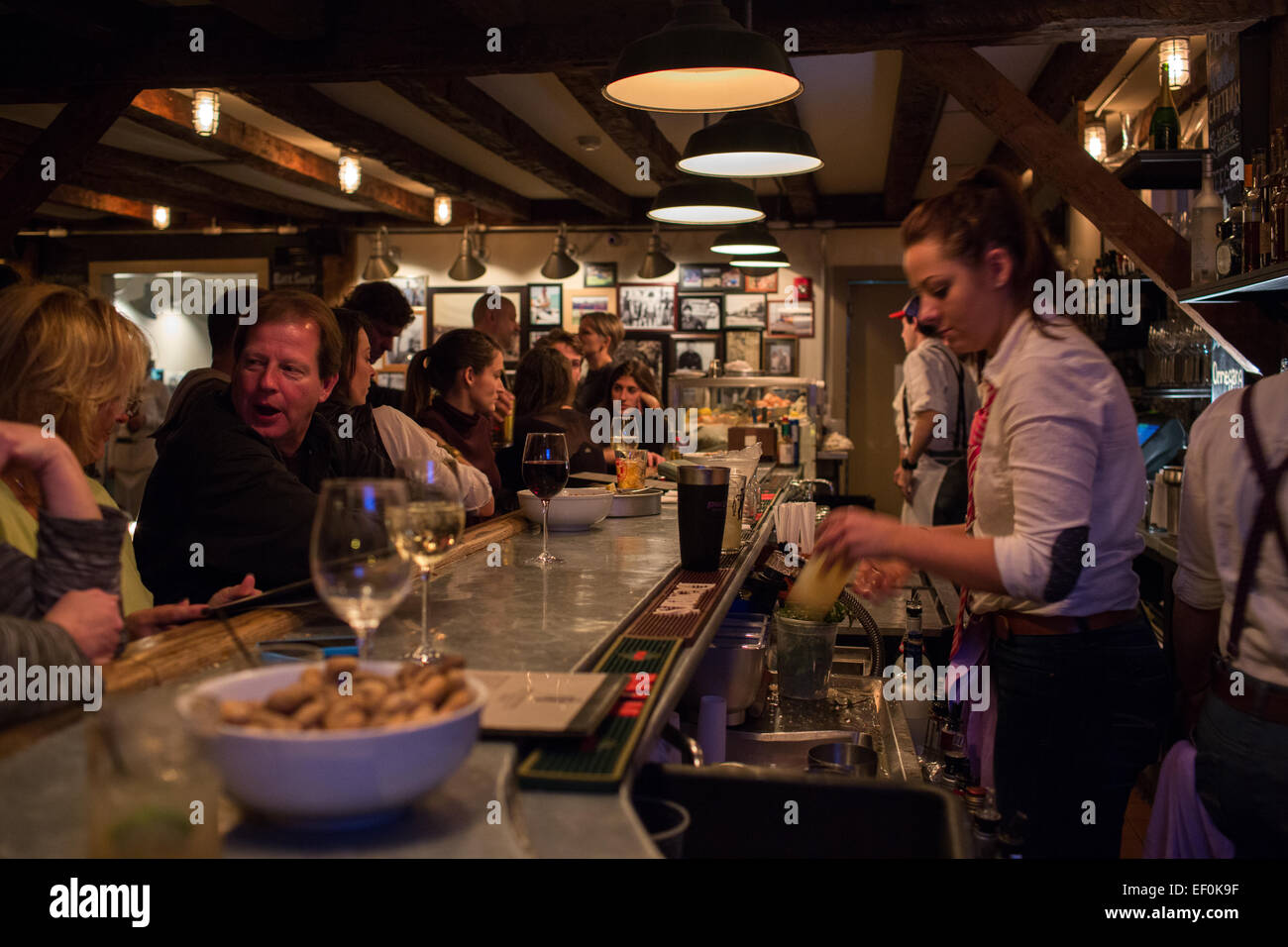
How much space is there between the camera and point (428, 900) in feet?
2.57

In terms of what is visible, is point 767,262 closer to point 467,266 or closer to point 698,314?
point 698,314

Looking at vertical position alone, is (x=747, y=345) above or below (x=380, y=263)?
below

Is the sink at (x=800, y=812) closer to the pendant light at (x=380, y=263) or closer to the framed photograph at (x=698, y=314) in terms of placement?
the pendant light at (x=380, y=263)

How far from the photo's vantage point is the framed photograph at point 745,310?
10.1 m

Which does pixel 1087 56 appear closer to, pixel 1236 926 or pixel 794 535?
pixel 794 535

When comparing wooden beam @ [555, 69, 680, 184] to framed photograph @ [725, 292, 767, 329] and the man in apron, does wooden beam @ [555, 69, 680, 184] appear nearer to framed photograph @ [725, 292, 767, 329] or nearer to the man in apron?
framed photograph @ [725, 292, 767, 329]

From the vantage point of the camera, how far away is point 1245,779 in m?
1.68

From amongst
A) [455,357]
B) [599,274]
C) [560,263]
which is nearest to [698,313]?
[599,274]

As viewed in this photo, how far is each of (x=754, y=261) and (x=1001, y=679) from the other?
625 cm

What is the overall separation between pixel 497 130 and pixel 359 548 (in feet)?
19.5

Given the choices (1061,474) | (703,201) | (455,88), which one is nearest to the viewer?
(1061,474)

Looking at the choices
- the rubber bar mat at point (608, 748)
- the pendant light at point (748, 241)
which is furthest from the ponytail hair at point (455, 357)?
the pendant light at point (748, 241)

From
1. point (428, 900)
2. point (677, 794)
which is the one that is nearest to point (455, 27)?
point (677, 794)

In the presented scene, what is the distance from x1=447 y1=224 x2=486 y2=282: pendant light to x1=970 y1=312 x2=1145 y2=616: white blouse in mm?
7922
